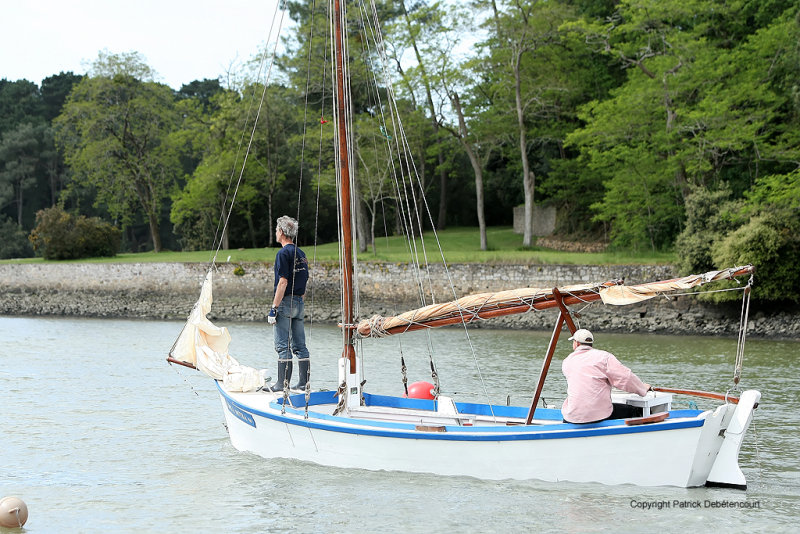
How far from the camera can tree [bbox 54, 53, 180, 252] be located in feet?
170

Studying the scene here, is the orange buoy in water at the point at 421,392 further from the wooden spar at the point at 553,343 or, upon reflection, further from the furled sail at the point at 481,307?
the wooden spar at the point at 553,343

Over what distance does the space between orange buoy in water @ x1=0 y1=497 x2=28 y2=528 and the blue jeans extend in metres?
4.02

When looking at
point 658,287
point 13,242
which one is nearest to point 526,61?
point 658,287

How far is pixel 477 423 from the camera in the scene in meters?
10.4

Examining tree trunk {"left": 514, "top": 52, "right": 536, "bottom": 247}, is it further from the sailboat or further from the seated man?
the seated man

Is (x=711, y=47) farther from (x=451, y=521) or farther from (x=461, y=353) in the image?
(x=451, y=521)

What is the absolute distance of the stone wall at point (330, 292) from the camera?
27.9m

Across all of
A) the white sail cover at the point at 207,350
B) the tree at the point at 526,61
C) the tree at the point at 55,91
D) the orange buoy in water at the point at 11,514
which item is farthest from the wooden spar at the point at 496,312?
the tree at the point at 55,91

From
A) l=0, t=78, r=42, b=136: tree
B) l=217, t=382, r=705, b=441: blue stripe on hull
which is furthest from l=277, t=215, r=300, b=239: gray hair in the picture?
l=0, t=78, r=42, b=136: tree

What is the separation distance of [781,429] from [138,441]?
32.0 feet

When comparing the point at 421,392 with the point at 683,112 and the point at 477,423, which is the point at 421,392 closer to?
the point at 477,423

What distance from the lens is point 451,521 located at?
8.32 m

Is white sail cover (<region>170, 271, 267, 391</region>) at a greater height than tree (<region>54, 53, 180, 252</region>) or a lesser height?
lesser

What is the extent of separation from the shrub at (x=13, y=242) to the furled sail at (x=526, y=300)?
57.7m
